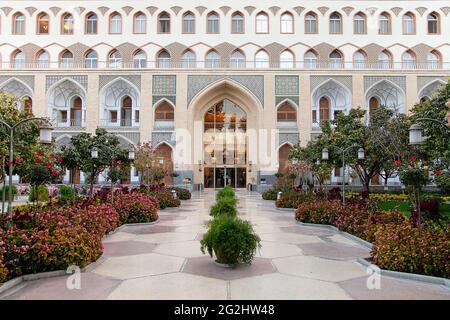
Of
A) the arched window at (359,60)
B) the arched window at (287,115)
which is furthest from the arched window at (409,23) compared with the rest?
the arched window at (287,115)

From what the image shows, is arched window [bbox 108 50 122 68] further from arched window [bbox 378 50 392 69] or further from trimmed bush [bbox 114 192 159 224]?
trimmed bush [bbox 114 192 159 224]

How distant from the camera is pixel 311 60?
1256 inches

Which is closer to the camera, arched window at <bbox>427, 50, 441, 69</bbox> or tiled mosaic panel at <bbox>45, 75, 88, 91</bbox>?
tiled mosaic panel at <bbox>45, 75, 88, 91</bbox>

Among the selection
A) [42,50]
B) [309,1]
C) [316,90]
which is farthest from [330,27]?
[42,50]

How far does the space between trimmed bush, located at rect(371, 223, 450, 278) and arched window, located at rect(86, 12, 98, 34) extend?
32775mm

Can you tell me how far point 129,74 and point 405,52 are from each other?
2469 cm

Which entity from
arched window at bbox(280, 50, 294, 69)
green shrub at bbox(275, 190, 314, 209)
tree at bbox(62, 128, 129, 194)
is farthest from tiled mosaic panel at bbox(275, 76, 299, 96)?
tree at bbox(62, 128, 129, 194)

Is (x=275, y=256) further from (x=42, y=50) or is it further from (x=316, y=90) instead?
(x=42, y=50)

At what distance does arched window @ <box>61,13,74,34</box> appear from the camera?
3206cm

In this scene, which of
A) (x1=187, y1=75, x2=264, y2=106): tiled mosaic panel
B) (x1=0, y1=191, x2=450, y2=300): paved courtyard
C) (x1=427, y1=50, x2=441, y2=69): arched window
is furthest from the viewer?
(x1=427, y1=50, x2=441, y2=69): arched window

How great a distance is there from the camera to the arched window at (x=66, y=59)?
31781 millimetres

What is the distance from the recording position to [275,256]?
6.75 metres

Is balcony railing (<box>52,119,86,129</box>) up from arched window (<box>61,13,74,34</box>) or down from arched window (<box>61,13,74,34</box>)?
down

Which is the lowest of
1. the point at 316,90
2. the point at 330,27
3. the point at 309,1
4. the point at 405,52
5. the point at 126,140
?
the point at 126,140
